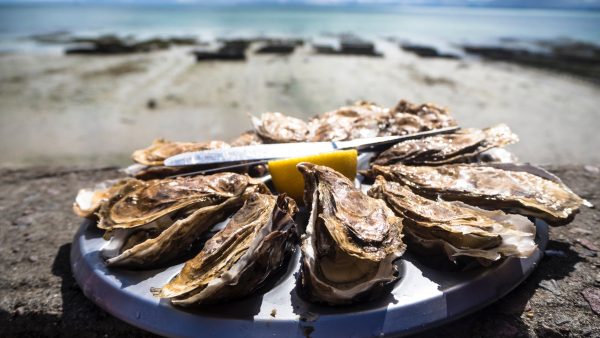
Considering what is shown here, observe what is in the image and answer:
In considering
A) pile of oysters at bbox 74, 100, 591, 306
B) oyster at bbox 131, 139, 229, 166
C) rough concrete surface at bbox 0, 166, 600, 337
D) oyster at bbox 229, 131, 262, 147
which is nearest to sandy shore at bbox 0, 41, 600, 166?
rough concrete surface at bbox 0, 166, 600, 337

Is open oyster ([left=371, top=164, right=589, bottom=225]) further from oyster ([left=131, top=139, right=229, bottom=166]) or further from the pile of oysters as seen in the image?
oyster ([left=131, top=139, right=229, bottom=166])

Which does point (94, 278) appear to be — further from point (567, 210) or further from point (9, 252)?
point (567, 210)

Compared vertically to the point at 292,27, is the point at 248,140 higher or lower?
higher

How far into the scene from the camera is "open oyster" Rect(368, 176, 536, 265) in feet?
4.44

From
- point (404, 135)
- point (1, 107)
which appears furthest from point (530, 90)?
point (1, 107)

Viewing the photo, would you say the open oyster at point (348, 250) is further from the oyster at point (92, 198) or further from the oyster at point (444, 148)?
the oyster at point (92, 198)

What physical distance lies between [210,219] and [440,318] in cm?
96

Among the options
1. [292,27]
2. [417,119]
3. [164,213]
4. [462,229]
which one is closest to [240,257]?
[164,213]

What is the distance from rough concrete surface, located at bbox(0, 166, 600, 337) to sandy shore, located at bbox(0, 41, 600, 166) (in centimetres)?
339

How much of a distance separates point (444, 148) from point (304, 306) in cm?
127

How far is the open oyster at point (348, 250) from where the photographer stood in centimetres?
125

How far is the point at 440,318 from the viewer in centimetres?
127

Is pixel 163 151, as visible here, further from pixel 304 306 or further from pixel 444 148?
pixel 444 148

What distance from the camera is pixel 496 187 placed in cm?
172
